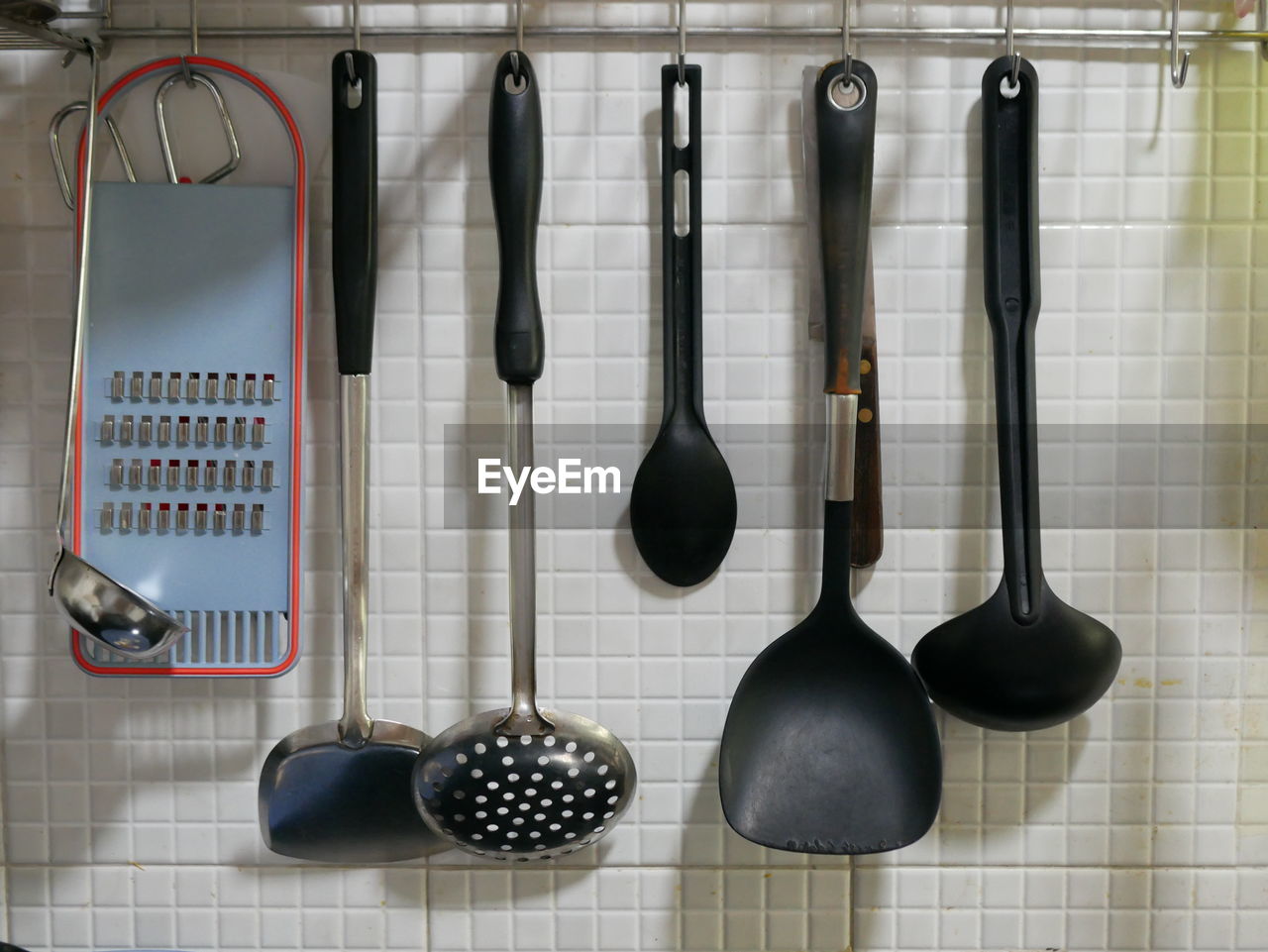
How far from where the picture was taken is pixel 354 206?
0.57 m

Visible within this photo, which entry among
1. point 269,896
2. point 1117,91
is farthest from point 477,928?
point 1117,91

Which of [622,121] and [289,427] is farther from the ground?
[622,121]

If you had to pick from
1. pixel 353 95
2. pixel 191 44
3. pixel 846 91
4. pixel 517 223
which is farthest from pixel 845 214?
pixel 191 44

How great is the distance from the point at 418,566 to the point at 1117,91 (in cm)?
50

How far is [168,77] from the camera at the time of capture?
0.60 m

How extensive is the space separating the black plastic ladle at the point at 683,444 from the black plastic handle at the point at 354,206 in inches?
6.4

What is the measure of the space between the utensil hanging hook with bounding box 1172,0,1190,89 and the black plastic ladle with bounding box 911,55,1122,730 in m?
0.08

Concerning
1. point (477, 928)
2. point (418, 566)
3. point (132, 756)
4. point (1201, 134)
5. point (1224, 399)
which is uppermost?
point (1201, 134)

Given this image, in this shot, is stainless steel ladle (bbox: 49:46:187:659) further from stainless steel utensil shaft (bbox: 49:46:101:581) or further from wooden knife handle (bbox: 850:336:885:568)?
wooden knife handle (bbox: 850:336:885:568)

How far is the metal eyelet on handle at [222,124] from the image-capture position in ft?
1.96

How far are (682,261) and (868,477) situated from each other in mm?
168

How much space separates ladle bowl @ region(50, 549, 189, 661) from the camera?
0.56 m

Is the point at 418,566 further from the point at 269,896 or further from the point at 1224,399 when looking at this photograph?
the point at 1224,399

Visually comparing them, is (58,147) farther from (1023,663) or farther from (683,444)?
(1023,663)
